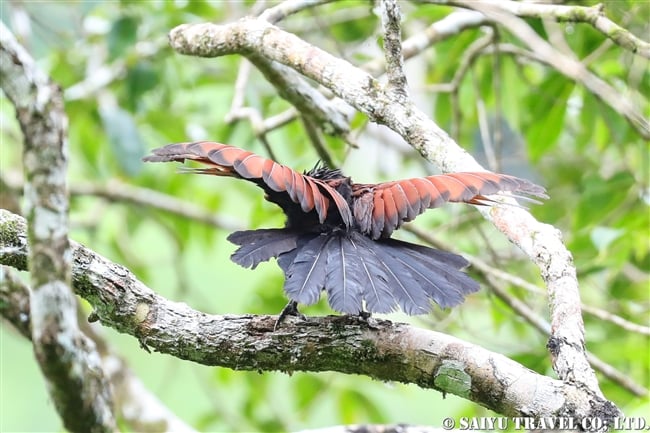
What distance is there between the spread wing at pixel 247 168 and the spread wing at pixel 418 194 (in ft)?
0.44

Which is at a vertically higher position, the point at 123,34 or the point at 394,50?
the point at 123,34

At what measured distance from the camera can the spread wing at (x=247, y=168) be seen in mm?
1375

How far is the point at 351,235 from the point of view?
1628mm

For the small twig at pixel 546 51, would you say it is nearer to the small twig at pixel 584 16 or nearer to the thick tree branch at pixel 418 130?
the small twig at pixel 584 16

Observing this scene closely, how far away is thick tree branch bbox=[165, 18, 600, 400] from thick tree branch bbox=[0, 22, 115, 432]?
730 millimetres

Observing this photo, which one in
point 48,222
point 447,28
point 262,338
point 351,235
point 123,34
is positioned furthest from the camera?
point 123,34

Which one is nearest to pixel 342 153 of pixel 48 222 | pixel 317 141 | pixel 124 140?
pixel 317 141

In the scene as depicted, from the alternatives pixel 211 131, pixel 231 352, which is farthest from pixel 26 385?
pixel 231 352

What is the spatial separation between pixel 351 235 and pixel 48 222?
2.54 feet

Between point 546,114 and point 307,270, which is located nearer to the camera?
point 307,270

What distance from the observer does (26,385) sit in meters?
5.65

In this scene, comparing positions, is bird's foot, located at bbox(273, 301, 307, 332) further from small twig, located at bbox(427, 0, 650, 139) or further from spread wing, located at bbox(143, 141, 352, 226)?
small twig, located at bbox(427, 0, 650, 139)

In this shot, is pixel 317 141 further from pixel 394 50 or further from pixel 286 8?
pixel 394 50

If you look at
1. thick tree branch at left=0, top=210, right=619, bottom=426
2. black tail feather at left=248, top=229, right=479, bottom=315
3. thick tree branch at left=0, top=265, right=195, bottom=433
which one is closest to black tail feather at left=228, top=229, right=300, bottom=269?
black tail feather at left=248, top=229, right=479, bottom=315
